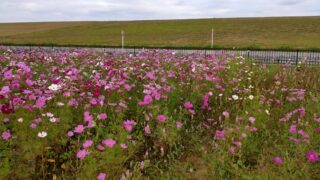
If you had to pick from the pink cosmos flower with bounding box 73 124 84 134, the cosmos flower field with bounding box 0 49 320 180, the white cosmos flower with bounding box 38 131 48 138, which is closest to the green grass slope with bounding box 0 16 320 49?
the cosmos flower field with bounding box 0 49 320 180

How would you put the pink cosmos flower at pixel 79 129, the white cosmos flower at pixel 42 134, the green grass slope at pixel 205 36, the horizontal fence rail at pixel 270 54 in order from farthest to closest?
the green grass slope at pixel 205 36, the horizontal fence rail at pixel 270 54, the pink cosmos flower at pixel 79 129, the white cosmos flower at pixel 42 134

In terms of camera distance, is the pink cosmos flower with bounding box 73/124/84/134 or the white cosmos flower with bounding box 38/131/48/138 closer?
the white cosmos flower with bounding box 38/131/48/138

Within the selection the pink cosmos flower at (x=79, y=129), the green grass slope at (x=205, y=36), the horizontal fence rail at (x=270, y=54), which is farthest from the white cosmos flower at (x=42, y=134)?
the green grass slope at (x=205, y=36)

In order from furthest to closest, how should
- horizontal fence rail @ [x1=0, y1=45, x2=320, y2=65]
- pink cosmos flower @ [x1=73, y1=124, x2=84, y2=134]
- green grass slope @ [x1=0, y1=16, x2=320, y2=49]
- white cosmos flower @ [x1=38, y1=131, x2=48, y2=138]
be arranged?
green grass slope @ [x1=0, y1=16, x2=320, y2=49], horizontal fence rail @ [x1=0, y1=45, x2=320, y2=65], pink cosmos flower @ [x1=73, y1=124, x2=84, y2=134], white cosmos flower @ [x1=38, y1=131, x2=48, y2=138]

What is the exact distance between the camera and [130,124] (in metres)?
4.04

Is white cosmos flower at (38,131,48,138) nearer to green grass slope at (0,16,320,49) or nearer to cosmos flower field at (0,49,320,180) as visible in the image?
cosmos flower field at (0,49,320,180)

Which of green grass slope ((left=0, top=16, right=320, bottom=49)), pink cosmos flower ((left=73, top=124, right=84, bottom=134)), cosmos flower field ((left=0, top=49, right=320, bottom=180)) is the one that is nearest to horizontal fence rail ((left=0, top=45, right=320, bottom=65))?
cosmos flower field ((left=0, top=49, right=320, bottom=180))

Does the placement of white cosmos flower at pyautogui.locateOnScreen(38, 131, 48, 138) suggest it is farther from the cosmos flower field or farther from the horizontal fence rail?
the horizontal fence rail

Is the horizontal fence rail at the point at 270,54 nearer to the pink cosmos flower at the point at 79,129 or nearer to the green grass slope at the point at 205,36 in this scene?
the pink cosmos flower at the point at 79,129

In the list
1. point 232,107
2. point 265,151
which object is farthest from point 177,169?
point 232,107

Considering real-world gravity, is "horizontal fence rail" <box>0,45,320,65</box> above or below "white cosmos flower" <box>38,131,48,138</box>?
above

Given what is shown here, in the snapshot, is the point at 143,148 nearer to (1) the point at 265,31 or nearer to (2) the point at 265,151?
(2) the point at 265,151

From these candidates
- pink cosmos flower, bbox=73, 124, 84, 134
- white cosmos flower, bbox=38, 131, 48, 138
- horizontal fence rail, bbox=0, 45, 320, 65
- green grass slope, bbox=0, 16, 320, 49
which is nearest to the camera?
white cosmos flower, bbox=38, 131, 48, 138

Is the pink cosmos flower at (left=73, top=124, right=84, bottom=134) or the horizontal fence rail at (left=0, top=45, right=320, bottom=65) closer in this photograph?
the pink cosmos flower at (left=73, top=124, right=84, bottom=134)
